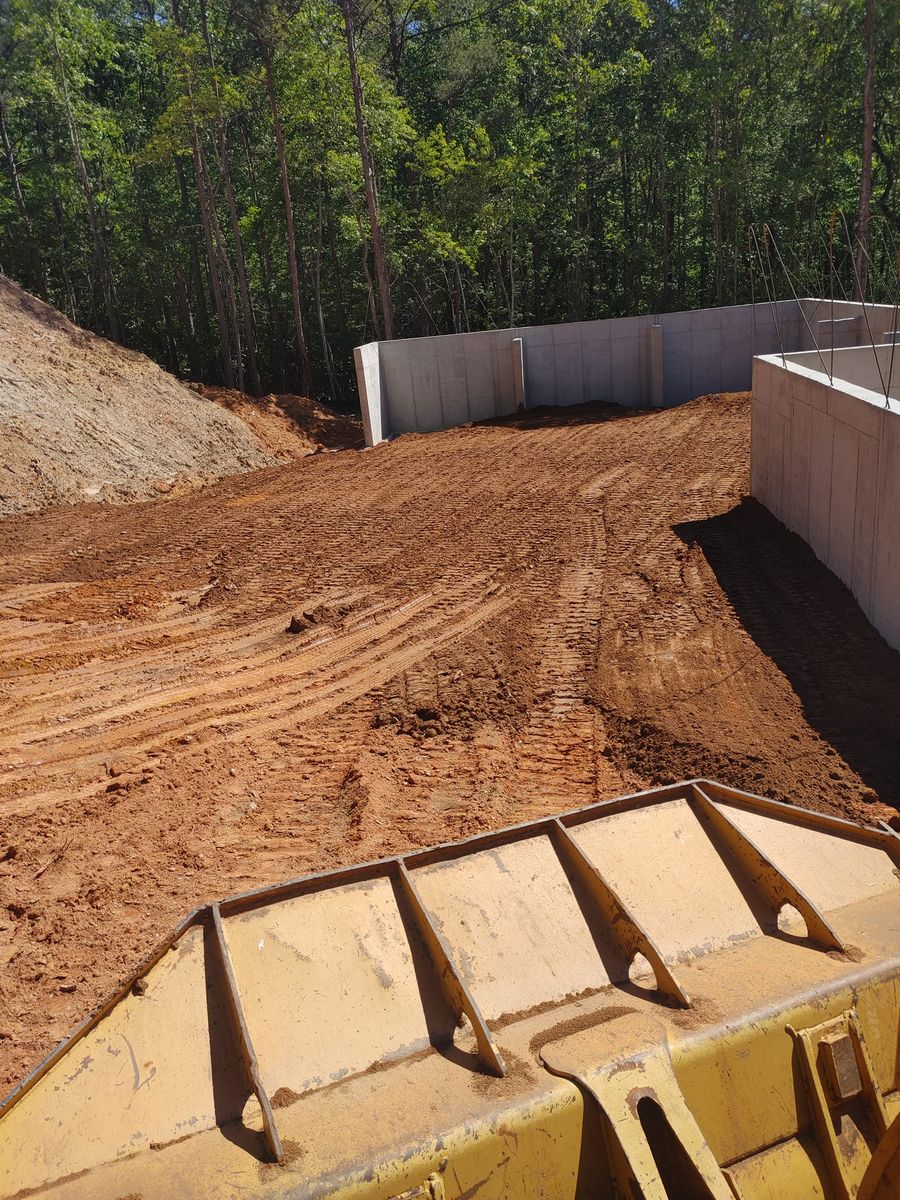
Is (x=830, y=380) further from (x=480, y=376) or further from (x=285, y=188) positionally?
(x=285, y=188)

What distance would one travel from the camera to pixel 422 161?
1051 inches

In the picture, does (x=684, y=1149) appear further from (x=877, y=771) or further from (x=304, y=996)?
(x=877, y=771)

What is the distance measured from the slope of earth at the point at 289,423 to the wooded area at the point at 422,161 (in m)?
2.83

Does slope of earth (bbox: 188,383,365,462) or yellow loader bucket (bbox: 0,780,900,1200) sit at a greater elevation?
yellow loader bucket (bbox: 0,780,900,1200)

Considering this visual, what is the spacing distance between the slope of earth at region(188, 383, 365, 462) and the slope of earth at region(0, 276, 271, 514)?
674 millimetres


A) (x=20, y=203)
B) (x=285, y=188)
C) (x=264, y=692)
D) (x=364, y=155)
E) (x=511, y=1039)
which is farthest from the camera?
(x=20, y=203)

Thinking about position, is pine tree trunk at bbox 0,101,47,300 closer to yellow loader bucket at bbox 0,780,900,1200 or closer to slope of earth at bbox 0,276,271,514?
slope of earth at bbox 0,276,271,514

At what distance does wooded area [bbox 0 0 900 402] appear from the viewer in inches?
947

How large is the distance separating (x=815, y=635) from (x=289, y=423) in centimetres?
1668

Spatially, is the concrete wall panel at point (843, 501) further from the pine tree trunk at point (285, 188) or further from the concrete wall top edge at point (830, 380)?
the pine tree trunk at point (285, 188)

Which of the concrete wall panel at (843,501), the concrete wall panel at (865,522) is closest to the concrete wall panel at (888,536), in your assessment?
the concrete wall panel at (865,522)

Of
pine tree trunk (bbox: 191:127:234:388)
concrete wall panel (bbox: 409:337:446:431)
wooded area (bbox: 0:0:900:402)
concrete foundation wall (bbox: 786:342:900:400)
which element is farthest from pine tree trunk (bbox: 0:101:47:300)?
concrete foundation wall (bbox: 786:342:900:400)

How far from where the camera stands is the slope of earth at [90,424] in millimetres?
16172

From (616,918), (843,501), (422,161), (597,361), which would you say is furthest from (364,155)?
(616,918)
